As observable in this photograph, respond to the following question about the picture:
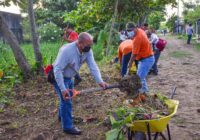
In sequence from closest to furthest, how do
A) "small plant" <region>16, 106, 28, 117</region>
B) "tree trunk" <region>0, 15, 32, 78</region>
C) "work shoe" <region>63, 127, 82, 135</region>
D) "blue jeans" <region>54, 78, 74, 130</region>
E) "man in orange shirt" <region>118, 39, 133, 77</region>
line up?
1. "blue jeans" <region>54, 78, 74, 130</region>
2. "work shoe" <region>63, 127, 82, 135</region>
3. "small plant" <region>16, 106, 28, 117</region>
4. "man in orange shirt" <region>118, 39, 133, 77</region>
5. "tree trunk" <region>0, 15, 32, 78</region>

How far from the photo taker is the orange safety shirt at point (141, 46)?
7395mm

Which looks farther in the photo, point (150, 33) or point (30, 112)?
point (150, 33)

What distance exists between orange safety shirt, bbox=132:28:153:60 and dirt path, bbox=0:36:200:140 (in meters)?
1.11

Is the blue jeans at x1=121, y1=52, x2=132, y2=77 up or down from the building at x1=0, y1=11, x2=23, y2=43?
down

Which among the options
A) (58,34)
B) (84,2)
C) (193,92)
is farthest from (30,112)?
(58,34)

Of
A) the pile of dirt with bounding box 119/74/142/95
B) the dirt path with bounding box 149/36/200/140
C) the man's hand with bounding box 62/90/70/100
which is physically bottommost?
the dirt path with bounding box 149/36/200/140

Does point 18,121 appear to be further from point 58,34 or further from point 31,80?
point 58,34

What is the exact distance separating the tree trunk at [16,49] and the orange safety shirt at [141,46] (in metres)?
3.90

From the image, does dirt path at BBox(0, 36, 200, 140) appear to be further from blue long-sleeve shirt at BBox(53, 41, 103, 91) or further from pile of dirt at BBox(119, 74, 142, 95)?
blue long-sleeve shirt at BBox(53, 41, 103, 91)

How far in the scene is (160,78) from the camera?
1120cm

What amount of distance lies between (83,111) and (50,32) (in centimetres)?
2131

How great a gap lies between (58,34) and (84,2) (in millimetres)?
12340

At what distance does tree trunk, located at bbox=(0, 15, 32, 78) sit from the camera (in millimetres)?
9820

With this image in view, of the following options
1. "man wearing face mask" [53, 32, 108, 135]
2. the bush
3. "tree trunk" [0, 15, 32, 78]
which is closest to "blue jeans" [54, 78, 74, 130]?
"man wearing face mask" [53, 32, 108, 135]
